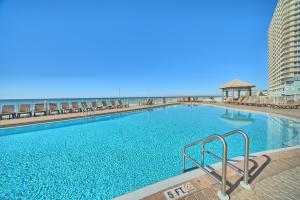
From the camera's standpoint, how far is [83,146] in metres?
5.48

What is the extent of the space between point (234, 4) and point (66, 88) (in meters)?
45.5

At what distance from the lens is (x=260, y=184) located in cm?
205

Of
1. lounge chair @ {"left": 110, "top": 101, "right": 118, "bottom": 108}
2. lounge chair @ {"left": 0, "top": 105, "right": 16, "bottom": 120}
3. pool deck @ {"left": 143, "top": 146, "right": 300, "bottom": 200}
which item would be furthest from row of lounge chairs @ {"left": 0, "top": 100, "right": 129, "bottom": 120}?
pool deck @ {"left": 143, "top": 146, "right": 300, "bottom": 200}

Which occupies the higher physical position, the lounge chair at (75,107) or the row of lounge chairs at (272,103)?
the row of lounge chairs at (272,103)

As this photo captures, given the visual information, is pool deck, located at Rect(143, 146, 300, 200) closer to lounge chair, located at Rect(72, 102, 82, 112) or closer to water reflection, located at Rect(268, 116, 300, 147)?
water reflection, located at Rect(268, 116, 300, 147)

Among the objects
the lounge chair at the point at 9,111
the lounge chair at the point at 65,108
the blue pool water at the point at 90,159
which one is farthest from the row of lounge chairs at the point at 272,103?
the lounge chair at the point at 9,111

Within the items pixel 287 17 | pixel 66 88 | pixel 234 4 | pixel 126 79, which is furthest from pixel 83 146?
pixel 287 17

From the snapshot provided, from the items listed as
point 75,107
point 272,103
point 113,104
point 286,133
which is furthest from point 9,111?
point 272,103

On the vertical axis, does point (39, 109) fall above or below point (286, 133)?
above

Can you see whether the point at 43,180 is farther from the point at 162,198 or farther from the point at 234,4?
the point at 234,4

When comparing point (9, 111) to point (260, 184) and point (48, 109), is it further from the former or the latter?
point (260, 184)

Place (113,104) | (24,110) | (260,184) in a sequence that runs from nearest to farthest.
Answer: (260,184) < (24,110) < (113,104)

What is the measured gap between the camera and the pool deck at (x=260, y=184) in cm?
181

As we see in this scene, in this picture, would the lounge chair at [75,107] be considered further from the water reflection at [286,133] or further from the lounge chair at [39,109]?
the water reflection at [286,133]
